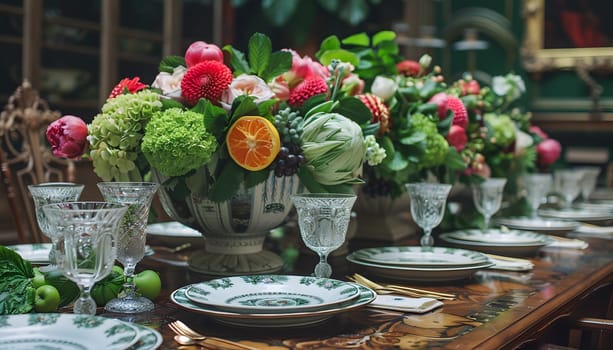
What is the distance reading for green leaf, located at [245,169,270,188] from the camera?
51.5 inches

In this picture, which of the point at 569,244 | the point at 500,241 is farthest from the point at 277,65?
the point at 569,244

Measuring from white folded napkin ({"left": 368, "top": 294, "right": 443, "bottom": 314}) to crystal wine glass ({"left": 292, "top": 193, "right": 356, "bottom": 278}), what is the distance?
0.11 m

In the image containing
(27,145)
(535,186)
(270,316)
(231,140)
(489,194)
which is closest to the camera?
(270,316)

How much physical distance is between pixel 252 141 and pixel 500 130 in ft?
3.75

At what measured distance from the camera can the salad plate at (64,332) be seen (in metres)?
0.80

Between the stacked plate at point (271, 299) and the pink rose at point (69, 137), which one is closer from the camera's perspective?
the stacked plate at point (271, 299)

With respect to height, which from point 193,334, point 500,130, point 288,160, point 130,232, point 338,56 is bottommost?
point 193,334

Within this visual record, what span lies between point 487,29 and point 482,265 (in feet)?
16.8

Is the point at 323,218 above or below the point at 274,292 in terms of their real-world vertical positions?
above

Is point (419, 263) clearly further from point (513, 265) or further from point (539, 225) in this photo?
point (539, 225)

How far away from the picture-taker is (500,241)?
5.76 ft

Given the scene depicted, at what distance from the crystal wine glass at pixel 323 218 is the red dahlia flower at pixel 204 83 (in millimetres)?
249

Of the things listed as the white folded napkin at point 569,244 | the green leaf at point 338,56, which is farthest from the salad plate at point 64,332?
the white folded napkin at point 569,244

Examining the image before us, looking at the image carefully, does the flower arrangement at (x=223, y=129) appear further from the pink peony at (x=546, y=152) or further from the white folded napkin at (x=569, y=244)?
the pink peony at (x=546, y=152)
